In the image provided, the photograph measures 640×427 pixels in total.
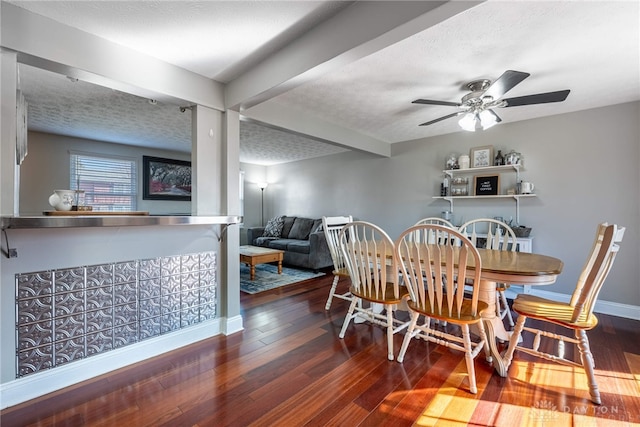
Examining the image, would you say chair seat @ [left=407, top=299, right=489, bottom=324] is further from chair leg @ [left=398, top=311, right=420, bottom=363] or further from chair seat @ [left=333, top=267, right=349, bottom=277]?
chair seat @ [left=333, top=267, right=349, bottom=277]

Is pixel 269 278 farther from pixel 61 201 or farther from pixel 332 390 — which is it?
pixel 61 201

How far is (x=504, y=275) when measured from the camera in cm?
172

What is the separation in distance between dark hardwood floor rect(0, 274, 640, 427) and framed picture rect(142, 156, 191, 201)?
11.8 ft

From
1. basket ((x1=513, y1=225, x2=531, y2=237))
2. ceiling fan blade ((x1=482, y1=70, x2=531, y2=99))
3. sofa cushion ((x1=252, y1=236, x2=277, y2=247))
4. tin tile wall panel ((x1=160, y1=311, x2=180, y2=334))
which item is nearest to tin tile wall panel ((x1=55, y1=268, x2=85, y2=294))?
tin tile wall panel ((x1=160, y1=311, x2=180, y2=334))

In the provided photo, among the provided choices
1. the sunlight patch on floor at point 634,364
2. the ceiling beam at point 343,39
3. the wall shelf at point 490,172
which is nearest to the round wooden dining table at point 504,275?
the sunlight patch on floor at point 634,364

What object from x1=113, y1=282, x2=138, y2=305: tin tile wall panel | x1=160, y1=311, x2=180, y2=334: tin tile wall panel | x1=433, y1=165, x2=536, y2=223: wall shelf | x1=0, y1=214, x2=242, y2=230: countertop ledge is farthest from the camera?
x1=433, y1=165, x2=536, y2=223: wall shelf

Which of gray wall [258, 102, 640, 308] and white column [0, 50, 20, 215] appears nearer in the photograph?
white column [0, 50, 20, 215]

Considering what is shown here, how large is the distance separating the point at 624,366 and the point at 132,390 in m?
3.28

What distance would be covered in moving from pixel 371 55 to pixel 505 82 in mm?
957

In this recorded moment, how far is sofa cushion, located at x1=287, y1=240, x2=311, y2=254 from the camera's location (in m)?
4.81

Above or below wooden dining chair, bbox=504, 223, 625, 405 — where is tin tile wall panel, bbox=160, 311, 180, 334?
below

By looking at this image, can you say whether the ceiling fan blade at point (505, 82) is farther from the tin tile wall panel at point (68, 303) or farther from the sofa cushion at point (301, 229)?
the sofa cushion at point (301, 229)

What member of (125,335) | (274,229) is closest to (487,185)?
(274,229)

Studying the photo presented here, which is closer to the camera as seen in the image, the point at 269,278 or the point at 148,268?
the point at 148,268
